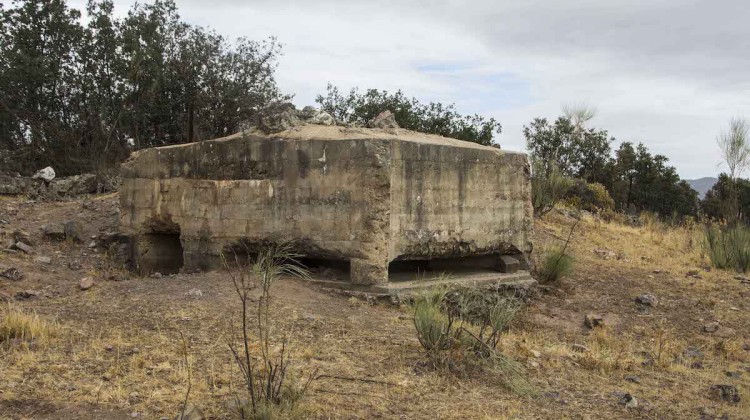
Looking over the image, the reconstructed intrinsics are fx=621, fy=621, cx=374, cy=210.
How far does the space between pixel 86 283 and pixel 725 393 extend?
7003 millimetres

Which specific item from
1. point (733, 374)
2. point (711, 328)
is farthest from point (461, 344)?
point (711, 328)

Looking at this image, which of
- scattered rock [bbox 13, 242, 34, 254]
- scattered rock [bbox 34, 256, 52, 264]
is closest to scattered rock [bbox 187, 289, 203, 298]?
scattered rock [bbox 34, 256, 52, 264]

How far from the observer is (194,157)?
28.2 ft

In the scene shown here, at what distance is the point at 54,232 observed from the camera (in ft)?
33.9

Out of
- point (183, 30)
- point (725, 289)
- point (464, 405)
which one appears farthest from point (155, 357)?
point (183, 30)

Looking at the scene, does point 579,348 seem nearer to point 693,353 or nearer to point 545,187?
point 693,353

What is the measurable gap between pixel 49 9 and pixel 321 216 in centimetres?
1399

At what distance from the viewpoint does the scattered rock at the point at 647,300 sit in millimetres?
8984

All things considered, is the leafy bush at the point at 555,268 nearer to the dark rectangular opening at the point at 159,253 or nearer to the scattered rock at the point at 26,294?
the dark rectangular opening at the point at 159,253

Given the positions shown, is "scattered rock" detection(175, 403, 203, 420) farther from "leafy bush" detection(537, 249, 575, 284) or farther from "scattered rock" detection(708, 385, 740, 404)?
"leafy bush" detection(537, 249, 575, 284)

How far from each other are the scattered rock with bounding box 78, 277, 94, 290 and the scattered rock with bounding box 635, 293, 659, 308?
7533 mm

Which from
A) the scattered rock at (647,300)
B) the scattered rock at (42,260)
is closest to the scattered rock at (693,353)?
the scattered rock at (647,300)

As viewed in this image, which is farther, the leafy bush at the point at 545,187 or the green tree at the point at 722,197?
the green tree at the point at 722,197

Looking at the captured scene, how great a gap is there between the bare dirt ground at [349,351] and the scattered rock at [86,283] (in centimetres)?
6
